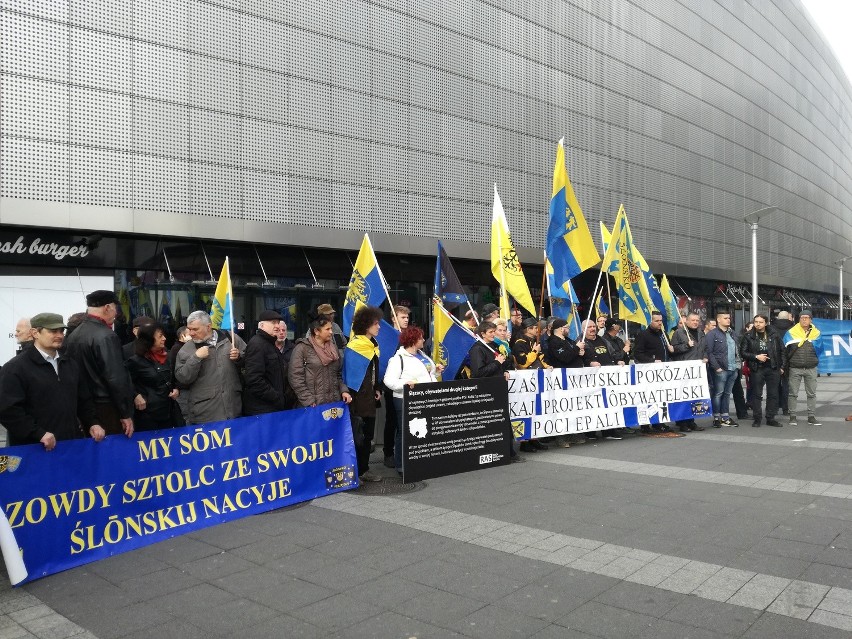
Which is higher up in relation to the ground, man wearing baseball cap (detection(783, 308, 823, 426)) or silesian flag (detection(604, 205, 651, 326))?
silesian flag (detection(604, 205, 651, 326))

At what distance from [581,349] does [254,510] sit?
18.6 feet

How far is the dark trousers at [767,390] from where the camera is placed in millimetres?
12398

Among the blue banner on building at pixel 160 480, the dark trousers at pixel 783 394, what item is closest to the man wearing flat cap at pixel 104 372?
the blue banner on building at pixel 160 480

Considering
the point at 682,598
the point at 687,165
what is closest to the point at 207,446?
the point at 682,598

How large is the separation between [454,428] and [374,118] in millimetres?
11962

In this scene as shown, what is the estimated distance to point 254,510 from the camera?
6777mm

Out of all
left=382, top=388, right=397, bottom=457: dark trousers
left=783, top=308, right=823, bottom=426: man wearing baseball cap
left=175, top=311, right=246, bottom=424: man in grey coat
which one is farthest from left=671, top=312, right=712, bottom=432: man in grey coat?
left=175, top=311, right=246, bottom=424: man in grey coat

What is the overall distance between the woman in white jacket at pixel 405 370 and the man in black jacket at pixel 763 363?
6859 millimetres

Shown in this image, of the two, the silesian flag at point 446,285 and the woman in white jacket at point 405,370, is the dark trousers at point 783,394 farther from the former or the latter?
the woman in white jacket at point 405,370

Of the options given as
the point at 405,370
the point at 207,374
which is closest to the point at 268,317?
the point at 207,374

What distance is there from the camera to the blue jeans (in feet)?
41.6

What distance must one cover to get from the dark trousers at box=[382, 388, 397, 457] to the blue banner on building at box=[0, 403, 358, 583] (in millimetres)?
1325

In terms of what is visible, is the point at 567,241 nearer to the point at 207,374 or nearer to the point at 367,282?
the point at 367,282

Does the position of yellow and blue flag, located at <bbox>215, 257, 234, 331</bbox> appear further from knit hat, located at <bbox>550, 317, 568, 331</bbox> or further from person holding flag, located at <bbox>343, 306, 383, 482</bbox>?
knit hat, located at <bbox>550, 317, 568, 331</bbox>
